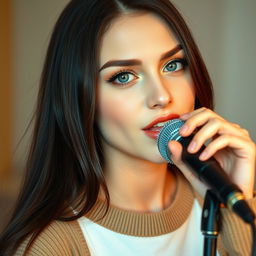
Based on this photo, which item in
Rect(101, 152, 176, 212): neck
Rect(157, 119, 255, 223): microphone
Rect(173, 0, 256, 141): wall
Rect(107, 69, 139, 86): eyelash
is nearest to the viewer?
Rect(157, 119, 255, 223): microphone

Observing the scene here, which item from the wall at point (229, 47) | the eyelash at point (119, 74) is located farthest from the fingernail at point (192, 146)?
the wall at point (229, 47)

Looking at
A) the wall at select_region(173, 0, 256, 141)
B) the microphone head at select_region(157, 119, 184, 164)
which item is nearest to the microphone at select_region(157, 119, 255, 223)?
the microphone head at select_region(157, 119, 184, 164)

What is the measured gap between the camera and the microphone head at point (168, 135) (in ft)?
2.15

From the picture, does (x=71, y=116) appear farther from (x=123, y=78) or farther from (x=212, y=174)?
(x=212, y=174)

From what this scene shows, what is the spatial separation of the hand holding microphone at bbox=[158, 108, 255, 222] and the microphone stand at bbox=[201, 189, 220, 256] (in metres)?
0.03

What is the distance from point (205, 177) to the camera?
1.69 feet

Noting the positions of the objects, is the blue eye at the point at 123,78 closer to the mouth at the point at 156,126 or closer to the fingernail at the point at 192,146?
the mouth at the point at 156,126

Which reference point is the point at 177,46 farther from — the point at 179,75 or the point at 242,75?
the point at 242,75

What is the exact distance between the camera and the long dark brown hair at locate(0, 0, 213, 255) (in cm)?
81

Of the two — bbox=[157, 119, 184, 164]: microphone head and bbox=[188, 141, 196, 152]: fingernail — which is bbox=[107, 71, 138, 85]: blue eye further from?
bbox=[188, 141, 196, 152]: fingernail

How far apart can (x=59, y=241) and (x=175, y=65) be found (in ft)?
1.39

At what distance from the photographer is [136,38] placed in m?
0.77

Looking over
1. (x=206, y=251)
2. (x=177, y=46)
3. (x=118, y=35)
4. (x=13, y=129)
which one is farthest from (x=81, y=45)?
(x=13, y=129)

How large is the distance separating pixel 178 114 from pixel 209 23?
43.1 inches
